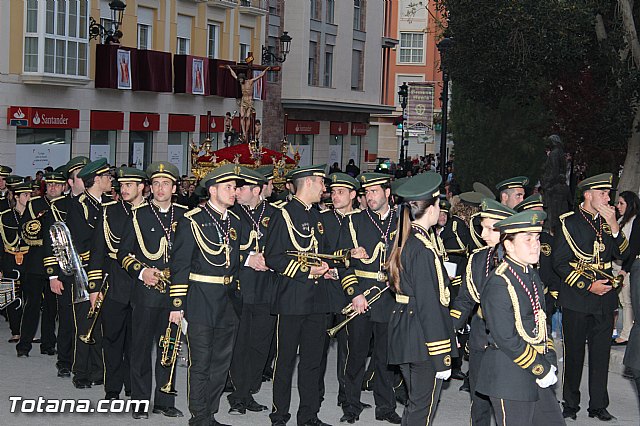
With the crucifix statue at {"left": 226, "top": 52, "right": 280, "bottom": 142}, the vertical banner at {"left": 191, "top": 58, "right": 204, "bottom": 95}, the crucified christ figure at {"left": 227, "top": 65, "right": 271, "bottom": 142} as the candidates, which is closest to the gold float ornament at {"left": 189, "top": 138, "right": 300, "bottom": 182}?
the crucifix statue at {"left": 226, "top": 52, "right": 280, "bottom": 142}

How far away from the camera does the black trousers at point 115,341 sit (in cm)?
1109

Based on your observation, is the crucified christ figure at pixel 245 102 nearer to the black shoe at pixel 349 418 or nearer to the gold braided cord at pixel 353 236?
the gold braided cord at pixel 353 236

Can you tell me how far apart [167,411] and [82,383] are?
1575mm

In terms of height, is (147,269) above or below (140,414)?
above

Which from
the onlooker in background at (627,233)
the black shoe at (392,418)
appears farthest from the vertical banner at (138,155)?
the black shoe at (392,418)

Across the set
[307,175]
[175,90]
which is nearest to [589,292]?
[307,175]

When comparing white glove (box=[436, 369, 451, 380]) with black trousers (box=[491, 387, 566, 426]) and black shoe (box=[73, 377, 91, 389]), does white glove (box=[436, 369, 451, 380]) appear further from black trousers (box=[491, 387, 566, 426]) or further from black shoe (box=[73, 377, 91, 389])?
black shoe (box=[73, 377, 91, 389])

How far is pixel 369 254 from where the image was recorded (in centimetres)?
1070

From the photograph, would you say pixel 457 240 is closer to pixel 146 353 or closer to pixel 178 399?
pixel 178 399

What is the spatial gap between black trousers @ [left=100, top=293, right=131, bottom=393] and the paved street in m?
0.31

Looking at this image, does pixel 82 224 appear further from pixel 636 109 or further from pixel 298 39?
pixel 298 39

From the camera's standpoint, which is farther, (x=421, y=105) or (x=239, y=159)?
(x=421, y=105)

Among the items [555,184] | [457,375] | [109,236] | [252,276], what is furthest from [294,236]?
[555,184]

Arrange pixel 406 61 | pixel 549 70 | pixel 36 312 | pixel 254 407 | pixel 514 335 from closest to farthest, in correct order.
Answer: pixel 514 335
pixel 254 407
pixel 36 312
pixel 549 70
pixel 406 61
